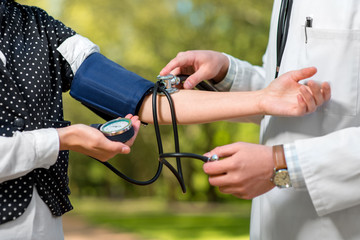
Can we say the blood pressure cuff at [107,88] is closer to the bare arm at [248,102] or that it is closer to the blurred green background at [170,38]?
the bare arm at [248,102]

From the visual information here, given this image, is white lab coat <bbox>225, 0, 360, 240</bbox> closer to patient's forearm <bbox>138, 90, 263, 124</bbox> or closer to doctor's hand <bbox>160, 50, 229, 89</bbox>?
patient's forearm <bbox>138, 90, 263, 124</bbox>

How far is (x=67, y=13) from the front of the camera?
36.3 ft

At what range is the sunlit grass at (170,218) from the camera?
25.6 feet

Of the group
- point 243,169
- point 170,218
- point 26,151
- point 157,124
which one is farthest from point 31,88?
point 170,218

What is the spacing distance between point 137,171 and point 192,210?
201cm

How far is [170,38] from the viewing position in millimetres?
10273

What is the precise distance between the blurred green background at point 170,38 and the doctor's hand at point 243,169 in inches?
338

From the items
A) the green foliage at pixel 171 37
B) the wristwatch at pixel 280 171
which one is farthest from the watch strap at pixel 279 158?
the green foliage at pixel 171 37

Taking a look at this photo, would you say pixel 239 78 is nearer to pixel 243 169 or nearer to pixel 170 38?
pixel 243 169

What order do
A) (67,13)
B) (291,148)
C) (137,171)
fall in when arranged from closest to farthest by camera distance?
(291,148) → (67,13) → (137,171)

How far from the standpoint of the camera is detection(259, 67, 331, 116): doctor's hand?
1280 millimetres

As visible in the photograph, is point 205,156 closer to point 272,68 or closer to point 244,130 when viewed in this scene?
point 272,68

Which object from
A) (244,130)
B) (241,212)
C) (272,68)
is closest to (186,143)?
(244,130)

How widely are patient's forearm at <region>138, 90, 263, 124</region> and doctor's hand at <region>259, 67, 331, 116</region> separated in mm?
51
